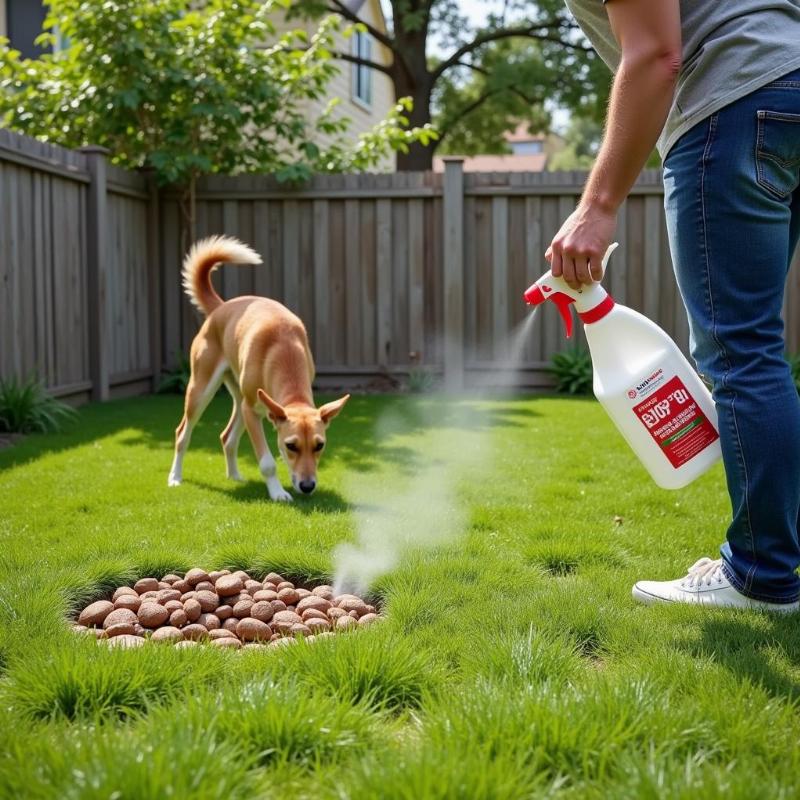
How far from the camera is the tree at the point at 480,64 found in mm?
16031

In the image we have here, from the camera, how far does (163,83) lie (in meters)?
9.07

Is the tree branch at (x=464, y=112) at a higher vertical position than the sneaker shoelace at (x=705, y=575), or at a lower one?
Answer: higher

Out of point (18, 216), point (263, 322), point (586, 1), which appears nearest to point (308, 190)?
point (18, 216)

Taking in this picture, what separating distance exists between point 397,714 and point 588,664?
0.58 m

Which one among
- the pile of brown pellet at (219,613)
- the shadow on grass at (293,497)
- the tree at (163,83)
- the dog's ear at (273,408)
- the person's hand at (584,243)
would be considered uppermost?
the tree at (163,83)

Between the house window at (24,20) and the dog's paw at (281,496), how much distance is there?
43.9ft

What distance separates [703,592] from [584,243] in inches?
43.5

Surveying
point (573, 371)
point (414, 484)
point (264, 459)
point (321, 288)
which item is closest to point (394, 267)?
point (321, 288)

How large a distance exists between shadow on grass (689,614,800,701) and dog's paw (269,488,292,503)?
2468 mm

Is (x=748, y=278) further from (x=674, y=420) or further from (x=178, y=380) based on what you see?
(x=178, y=380)

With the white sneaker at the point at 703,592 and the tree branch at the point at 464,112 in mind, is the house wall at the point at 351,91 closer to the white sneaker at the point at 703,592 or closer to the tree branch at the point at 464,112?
the tree branch at the point at 464,112

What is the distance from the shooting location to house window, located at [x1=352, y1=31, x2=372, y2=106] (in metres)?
18.9

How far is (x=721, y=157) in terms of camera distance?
2.53m

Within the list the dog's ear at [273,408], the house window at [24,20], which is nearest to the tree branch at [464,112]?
the house window at [24,20]
